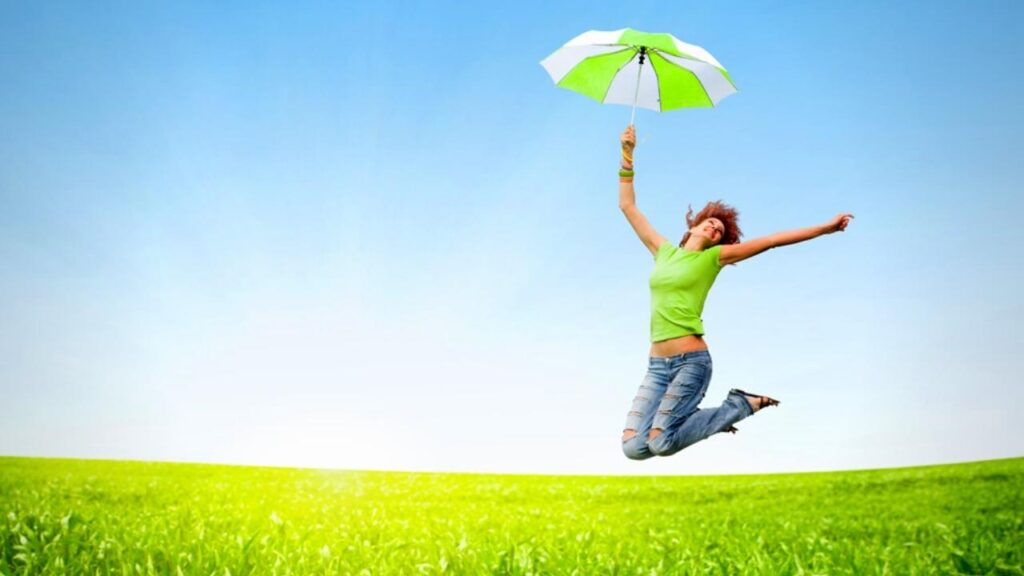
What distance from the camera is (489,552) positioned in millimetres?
8812

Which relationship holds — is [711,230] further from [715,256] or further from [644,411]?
[644,411]

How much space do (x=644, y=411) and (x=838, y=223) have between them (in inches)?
80.7

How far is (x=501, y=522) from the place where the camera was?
44.8ft

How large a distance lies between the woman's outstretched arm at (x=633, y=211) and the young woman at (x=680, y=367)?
19 centimetres

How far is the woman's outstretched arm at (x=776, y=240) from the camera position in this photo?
616cm

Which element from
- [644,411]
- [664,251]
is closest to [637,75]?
[664,251]

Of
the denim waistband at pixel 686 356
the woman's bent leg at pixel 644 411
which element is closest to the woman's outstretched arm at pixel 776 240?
the denim waistband at pixel 686 356

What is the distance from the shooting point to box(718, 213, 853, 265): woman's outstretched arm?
616cm

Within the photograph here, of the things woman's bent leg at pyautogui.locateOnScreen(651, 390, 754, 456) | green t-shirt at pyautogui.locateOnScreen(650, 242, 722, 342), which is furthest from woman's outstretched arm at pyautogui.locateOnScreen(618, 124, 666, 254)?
woman's bent leg at pyautogui.locateOnScreen(651, 390, 754, 456)

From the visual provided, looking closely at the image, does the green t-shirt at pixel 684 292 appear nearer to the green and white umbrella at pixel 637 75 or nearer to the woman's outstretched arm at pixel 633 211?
the woman's outstretched arm at pixel 633 211

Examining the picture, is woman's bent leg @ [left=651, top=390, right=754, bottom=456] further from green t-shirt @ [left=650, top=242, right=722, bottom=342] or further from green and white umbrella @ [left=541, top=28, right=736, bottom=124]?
green and white umbrella @ [left=541, top=28, right=736, bottom=124]

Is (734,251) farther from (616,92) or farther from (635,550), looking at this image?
(635,550)

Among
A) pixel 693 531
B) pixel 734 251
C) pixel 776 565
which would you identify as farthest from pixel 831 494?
pixel 734 251

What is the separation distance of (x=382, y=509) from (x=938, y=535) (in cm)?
886
